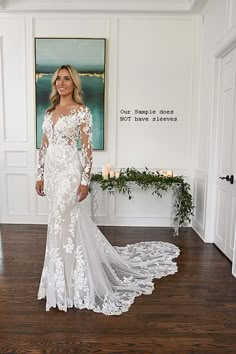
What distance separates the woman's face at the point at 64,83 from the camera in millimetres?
2193

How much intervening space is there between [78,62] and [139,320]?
3452 mm

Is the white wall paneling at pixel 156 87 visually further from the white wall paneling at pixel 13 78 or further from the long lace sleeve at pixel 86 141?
the long lace sleeve at pixel 86 141

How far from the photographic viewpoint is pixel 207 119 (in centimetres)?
382

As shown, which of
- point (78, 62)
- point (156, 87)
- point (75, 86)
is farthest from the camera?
point (156, 87)

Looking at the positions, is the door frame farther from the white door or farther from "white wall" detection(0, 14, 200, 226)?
"white wall" detection(0, 14, 200, 226)

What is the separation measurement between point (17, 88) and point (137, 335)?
145 inches

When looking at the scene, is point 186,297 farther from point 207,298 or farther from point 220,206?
point 220,206

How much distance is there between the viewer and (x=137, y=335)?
1950 mm

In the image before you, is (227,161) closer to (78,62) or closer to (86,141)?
(86,141)

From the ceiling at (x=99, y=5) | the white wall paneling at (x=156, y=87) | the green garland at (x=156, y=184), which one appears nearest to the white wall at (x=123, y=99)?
the white wall paneling at (x=156, y=87)

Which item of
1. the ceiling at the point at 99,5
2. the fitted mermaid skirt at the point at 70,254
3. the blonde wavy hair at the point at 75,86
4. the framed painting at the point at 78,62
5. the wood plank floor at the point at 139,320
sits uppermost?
the ceiling at the point at 99,5

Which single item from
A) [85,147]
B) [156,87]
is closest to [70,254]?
[85,147]

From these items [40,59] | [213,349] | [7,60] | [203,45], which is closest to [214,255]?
[213,349]

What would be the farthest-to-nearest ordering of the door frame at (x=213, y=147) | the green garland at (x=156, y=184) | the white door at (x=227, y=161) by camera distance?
the green garland at (x=156, y=184) → the door frame at (x=213, y=147) → the white door at (x=227, y=161)
